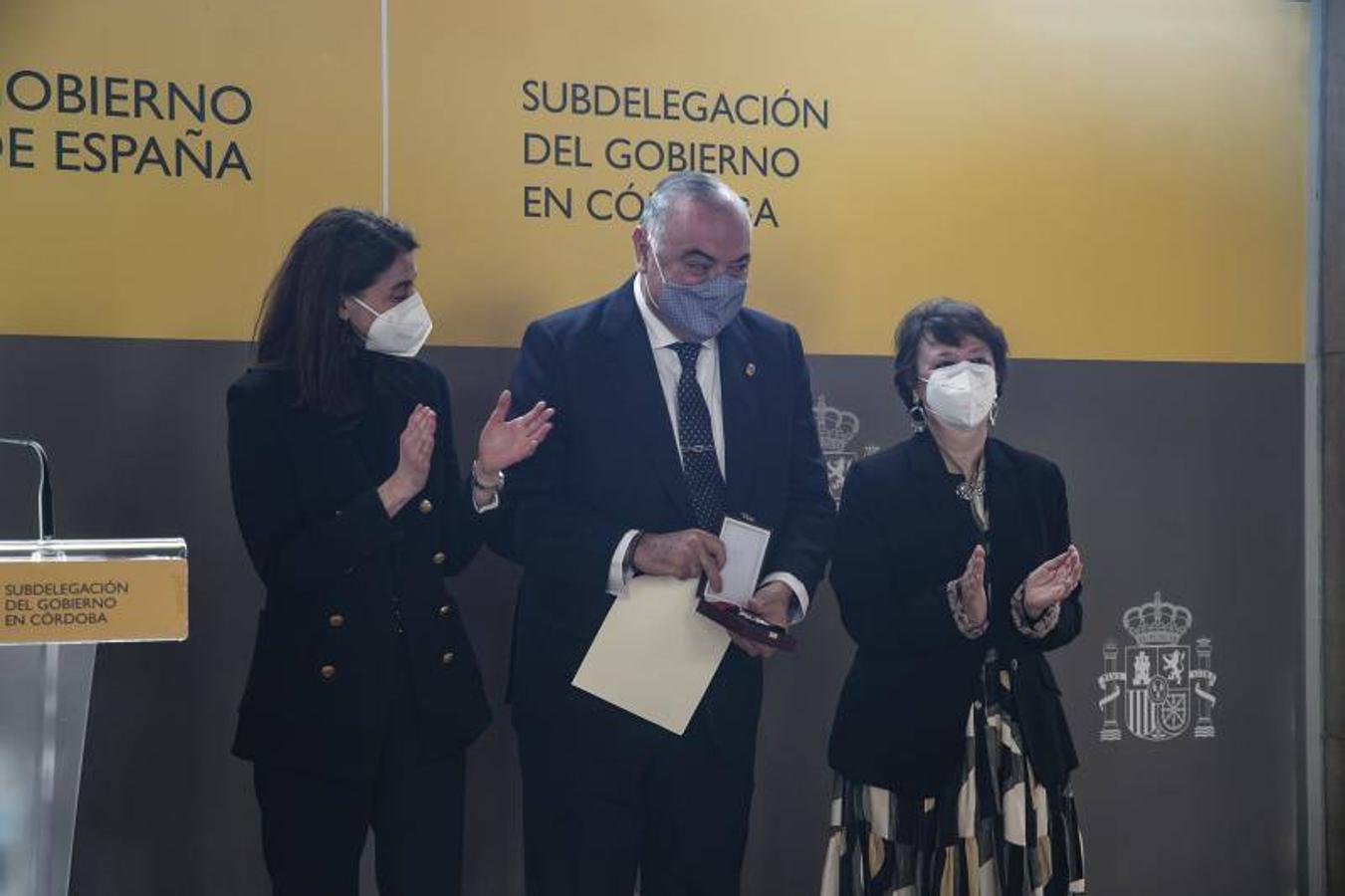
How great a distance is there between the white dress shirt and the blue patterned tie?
0.01 meters

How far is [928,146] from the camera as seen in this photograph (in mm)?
3561

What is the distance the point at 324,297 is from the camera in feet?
9.22

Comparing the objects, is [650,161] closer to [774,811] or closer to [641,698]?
[641,698]

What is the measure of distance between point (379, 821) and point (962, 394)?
5.09 ft

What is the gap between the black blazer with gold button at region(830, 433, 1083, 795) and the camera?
296 centimetres

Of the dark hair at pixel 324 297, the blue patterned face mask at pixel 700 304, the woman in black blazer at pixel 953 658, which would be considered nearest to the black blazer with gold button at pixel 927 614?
the woman in black blazer at pixel 953 658

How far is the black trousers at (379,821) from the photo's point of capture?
2.75 meters

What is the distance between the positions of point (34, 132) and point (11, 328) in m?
0.43

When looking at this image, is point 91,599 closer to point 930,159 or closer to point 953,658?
point 953,658

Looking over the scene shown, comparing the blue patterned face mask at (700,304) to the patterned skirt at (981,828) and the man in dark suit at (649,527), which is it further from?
the patterned skirt at (981,828)

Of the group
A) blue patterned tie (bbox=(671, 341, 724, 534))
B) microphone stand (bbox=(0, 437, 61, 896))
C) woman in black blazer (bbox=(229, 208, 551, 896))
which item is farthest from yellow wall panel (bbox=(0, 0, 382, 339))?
microphone stand (bbox=(0, 437, 61, 896))

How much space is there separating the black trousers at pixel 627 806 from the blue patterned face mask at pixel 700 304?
0.84m

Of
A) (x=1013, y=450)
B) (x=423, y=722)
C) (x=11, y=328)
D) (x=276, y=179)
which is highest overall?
(x=276, y=179)

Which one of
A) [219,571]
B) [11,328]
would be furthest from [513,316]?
[11,328]
